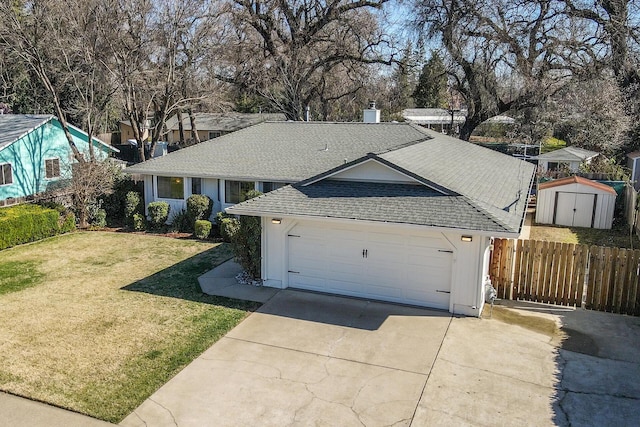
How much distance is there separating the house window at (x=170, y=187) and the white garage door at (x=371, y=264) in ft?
27.9

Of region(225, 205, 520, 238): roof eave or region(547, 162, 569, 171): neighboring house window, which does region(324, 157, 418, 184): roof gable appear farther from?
region(547, 162, 569, 171): neighboring house window

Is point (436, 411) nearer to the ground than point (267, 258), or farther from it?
nearer to the ground

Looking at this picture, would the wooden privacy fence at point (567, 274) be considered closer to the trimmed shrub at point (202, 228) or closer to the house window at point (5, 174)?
the trimmed shrub at point (202, 228)

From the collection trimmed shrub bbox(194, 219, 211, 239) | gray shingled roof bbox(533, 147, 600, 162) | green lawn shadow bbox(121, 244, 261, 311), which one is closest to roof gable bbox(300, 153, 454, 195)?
green lawn shadow bbox(121, 244, 261, 311)

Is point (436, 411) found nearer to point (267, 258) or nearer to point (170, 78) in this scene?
point (267, 258)

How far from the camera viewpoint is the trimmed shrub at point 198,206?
1827 cm

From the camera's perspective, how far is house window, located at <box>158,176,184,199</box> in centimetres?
1919

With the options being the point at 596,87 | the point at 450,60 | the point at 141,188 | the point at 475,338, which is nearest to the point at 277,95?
the point at 450,60

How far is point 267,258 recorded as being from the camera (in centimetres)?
1241

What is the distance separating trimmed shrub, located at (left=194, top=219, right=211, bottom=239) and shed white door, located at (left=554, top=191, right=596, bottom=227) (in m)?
13.2

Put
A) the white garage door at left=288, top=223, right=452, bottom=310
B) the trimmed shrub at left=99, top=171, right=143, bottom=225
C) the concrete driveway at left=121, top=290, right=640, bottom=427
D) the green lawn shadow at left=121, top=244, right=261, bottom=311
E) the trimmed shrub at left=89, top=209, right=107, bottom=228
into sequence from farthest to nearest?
the trimmed shrub at left=99, top=171, right=143, bottom=225
the trimmed shrub at left=89, top=209, right=107, bottom=228
the green lawn shadow at left=121, top=244, right=261, bottom=311
the white garage door at left=288, top=223, right=452, bottom=310
the concrete driveway at left=121, top=290, right=640, bottom=427

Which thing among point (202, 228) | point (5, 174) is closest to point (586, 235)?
point (202, 228)

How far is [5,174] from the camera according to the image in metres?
20.6

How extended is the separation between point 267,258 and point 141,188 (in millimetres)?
10043
